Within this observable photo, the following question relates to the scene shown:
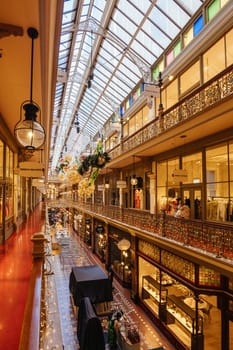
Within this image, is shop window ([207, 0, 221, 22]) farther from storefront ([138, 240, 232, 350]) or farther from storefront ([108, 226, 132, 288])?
storefront ([108, 226, 132, 288])

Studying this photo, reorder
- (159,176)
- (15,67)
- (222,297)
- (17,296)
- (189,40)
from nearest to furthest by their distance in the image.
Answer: (17,296) → (15,67) → (222,297) → (189,40) → (159,176)

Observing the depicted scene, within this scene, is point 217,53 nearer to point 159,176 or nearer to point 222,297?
point 159,176

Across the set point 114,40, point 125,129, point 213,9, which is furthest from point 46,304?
point 125,129

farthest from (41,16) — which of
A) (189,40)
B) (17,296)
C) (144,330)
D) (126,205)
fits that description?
(126,205)

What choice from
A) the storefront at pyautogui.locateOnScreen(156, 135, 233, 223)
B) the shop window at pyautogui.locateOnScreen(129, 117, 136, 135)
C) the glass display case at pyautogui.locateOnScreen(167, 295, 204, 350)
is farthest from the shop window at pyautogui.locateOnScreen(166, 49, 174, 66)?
the glass display case at pyautogui.locateOnScreen(167, 295, 204, 350)

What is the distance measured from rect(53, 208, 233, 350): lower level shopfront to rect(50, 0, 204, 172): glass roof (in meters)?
8.40

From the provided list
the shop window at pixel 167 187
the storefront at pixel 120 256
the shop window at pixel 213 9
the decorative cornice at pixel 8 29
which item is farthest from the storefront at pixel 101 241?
the decorative cornice at pixel 8 29

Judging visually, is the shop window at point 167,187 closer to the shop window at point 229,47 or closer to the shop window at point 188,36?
the shop window at point 229,47

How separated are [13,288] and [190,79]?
954 centimetres

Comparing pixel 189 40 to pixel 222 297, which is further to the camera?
pixel 189 40

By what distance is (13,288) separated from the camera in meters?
3.62

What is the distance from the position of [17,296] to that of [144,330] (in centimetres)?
837

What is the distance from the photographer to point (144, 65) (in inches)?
519

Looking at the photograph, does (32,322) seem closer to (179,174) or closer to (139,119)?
(179,174)
